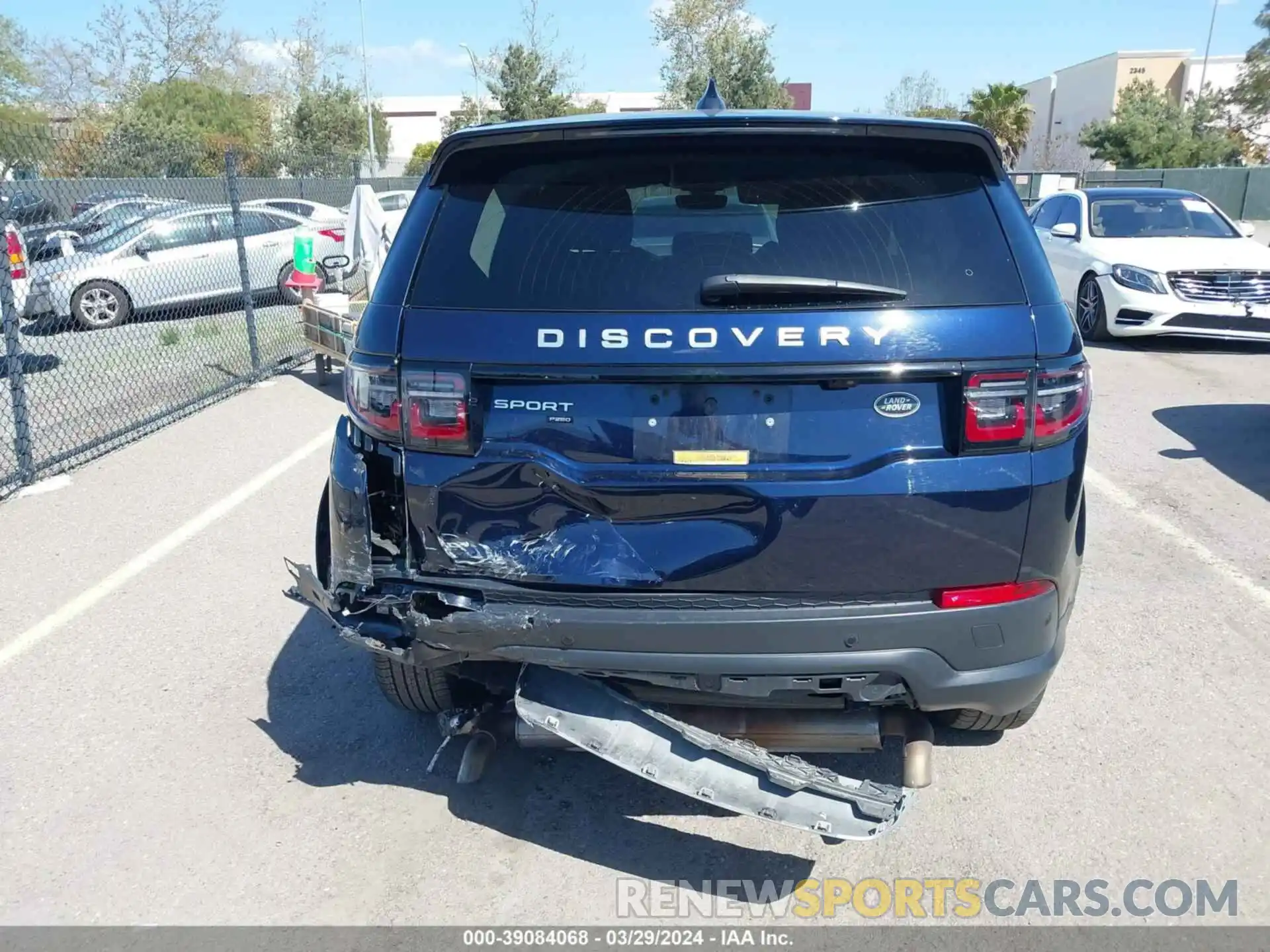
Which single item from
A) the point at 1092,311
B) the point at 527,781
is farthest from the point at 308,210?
the point at 527,781

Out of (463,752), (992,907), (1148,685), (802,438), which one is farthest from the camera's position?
(1148,685)

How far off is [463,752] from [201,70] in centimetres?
4510

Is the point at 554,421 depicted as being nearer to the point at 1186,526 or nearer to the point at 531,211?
the point at 531,211

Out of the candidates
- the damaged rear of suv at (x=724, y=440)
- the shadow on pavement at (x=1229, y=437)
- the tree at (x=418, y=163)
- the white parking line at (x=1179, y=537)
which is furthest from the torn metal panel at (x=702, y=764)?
the tree at (x=418, y=163)

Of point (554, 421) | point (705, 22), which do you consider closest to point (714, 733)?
point (554, 421)

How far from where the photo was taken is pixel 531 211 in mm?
2812

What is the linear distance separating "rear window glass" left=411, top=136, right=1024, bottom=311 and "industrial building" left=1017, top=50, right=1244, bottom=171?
59056mm

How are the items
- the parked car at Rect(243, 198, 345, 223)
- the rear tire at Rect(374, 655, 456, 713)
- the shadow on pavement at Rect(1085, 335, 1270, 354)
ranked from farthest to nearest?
the parked car at Rect(243, 198, 345, 223) → the shadow on pavement at Rect(1085, 335, 1270, 354) → the rear tire at Rect(374, 655, 456, 713)

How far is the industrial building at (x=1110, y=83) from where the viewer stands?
5966 centimetres

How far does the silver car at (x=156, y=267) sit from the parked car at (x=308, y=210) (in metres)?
1.26

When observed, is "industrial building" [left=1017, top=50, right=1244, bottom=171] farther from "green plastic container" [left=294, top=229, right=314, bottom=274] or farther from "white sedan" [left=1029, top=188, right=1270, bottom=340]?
"green plastic container" [left=294, top=229, right=314, bottom=274]

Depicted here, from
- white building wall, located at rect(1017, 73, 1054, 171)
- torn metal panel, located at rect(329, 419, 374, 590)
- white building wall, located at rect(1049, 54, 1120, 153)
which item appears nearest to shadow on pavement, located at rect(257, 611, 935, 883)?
torn metal panel, located at rect(329, 419, 374, 590)

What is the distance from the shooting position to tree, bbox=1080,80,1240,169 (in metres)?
44.1

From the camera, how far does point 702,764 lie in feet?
9.05
